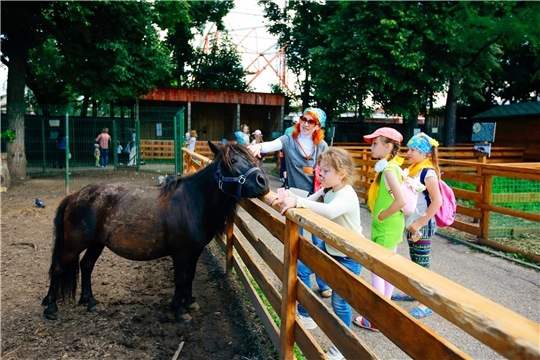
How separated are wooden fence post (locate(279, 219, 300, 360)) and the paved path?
83cm

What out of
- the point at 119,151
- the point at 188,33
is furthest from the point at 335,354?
the point at 188,33

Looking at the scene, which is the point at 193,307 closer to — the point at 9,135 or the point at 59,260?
the point at 59,260

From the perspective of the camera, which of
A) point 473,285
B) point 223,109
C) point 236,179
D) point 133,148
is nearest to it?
point 236,179

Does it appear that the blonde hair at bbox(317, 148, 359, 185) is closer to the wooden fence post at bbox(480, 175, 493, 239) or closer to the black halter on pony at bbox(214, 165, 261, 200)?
the black halter on pony at bbox(214, 165, 261, 200)

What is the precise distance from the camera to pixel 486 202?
20.7 feet

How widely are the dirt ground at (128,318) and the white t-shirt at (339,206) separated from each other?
48.2 inches

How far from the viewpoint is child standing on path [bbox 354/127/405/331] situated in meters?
3.25

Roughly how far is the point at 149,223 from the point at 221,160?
95 centimetres

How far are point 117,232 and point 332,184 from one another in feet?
7.01

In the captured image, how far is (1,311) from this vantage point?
379 cm

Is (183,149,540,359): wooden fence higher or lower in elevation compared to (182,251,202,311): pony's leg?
higher

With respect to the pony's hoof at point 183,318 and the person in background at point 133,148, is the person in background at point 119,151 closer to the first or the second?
the person in background at point 133,148

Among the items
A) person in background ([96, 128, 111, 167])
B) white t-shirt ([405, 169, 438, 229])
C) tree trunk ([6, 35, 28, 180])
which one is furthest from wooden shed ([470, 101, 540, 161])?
tree trunk ([6, 35, 28, 180])

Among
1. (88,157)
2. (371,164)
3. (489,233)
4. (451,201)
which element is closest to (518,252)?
(489,233)
